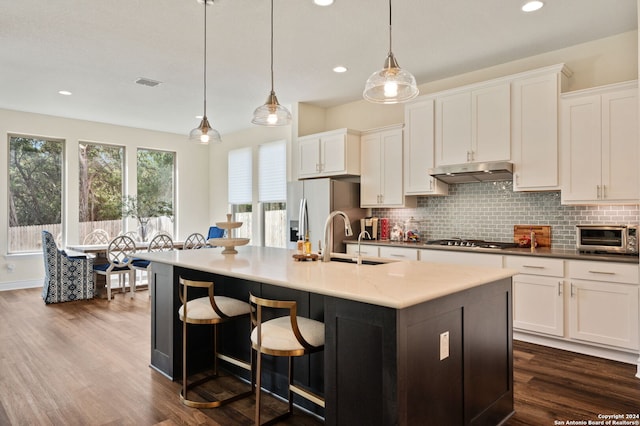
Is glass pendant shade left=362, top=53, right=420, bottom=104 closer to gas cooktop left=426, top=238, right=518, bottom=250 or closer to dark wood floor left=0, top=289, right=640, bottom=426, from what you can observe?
dark wood floor left=0, top=289, right=640, bottom=426

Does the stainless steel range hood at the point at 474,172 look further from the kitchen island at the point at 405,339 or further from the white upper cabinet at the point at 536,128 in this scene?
the kitchen island at the point at 405,339

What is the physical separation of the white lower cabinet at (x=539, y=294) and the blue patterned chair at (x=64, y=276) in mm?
5651

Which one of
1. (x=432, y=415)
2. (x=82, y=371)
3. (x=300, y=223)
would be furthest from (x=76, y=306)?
(x=432, y=415)

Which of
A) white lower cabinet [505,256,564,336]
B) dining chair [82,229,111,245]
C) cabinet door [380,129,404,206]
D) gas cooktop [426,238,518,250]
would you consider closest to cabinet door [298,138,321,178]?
cabinet door [380,129,404,206]

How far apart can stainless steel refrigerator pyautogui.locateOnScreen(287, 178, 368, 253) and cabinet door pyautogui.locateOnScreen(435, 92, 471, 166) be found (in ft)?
4.45

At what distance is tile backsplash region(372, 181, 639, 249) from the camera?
4.02 m

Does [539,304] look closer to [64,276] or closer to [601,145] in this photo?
[601,145]

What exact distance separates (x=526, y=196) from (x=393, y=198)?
4.97 feet

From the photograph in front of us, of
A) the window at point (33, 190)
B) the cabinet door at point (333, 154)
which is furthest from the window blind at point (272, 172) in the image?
the window at point (33, 190)

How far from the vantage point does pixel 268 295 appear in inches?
117

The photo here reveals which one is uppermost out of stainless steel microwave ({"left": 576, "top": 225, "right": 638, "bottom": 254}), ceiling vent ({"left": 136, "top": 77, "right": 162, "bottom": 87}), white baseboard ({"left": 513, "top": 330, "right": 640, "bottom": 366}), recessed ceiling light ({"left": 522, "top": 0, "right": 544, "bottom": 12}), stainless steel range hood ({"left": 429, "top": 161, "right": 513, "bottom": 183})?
ceiling vent ({"left": 136, "top": 77, "right": 162, "bottom": 87})

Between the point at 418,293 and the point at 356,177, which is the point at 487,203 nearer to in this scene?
the point at 356,177

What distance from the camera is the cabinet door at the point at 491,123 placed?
420 centimetres

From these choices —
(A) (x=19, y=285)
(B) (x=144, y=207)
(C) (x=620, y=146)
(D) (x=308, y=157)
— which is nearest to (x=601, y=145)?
(C) (x=620, y=146)
